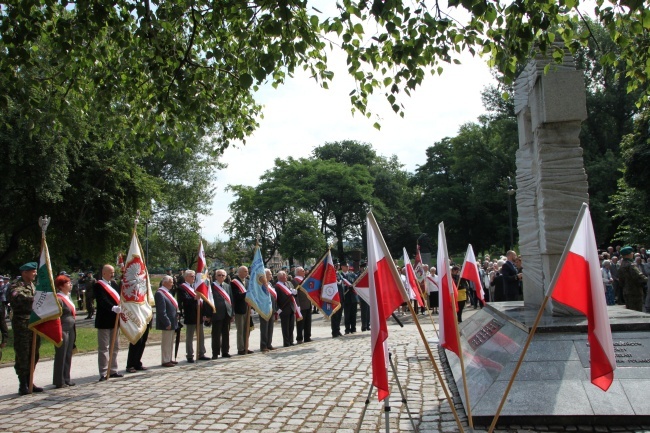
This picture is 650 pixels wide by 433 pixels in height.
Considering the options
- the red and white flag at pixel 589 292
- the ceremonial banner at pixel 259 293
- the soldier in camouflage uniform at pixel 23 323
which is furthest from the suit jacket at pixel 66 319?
the red and white flag at pixel 589 292

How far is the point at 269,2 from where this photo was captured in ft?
23.2

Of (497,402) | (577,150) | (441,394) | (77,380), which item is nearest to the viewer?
(497,402)

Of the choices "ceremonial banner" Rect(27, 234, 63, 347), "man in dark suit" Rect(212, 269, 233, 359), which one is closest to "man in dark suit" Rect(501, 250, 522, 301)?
"man in dark suit" Rect(212, 269, 233, 359)

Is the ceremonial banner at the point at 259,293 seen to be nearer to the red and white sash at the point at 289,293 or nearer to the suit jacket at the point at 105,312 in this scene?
the red and white sash at the point at 289,293

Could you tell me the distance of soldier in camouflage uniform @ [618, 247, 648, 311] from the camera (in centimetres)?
1462

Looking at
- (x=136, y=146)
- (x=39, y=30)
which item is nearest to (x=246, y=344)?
(x=136, y=146)

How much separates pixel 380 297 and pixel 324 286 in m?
10.2

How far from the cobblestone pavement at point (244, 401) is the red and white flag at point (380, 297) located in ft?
5.80

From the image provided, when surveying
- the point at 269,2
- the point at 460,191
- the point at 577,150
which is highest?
the point at 460,191

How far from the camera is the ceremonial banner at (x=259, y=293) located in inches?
534

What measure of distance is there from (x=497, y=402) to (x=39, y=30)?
304 inches

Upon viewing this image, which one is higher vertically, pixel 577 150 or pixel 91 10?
pixel 91 10

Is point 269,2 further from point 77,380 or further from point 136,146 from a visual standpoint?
point 77,380

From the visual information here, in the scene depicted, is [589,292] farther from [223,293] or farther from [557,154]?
[223,293]
